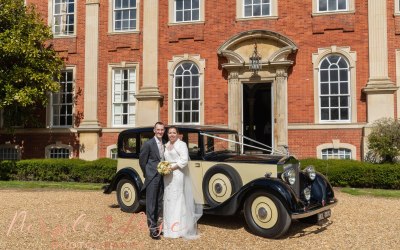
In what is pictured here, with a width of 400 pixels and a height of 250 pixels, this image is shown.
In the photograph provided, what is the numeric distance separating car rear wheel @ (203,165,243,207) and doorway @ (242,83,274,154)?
26.8ft

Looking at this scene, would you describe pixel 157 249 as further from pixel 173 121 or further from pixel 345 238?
pixel 173 121

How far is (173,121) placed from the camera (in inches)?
586

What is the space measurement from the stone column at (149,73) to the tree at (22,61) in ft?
10.3

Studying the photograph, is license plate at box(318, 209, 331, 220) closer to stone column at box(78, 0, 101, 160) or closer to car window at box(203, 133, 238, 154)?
car window at box(203, 133, 238, 154)

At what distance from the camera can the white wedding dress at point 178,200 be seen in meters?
5.86

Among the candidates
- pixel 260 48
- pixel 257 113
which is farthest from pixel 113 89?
pixel 260 48

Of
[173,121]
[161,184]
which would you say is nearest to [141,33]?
[173,121]

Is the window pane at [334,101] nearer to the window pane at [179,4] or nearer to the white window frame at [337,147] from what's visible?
the white window frame at [337,147]

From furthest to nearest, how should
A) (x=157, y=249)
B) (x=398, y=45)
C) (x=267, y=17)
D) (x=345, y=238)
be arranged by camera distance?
(x=267, y=17), (x=398, y=45), (x=345, y=238), (x=157, y=249)

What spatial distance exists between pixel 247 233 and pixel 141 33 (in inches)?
439

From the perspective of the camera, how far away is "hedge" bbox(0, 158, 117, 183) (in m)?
12.8

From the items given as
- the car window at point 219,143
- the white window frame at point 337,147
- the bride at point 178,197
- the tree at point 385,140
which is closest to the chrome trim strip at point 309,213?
the bride at point 178,197

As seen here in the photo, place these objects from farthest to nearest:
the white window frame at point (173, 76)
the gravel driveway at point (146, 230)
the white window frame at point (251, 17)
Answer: the white window frame at point (173, 76) < the white window frame at point (251, 17) < the gravel driveway at point (146, 230)

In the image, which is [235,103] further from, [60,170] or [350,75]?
[60,170]
